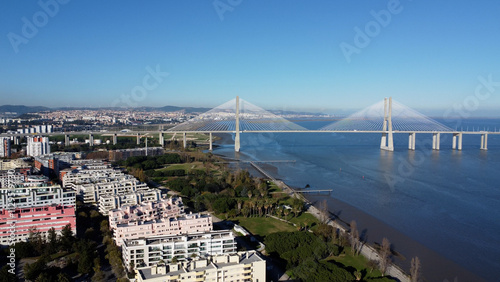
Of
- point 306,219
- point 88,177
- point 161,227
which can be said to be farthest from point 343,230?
point 88,177

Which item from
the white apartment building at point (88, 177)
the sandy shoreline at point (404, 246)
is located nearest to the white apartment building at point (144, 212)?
the white apartment building at point (88, 177)

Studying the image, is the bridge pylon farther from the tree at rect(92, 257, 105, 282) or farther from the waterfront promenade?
the tree at rect(92, 257, 105, 282)

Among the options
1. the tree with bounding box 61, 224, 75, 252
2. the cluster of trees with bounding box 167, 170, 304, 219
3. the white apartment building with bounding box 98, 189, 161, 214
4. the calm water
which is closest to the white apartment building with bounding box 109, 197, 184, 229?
the tree with bounding box 61, 224, 75, 252

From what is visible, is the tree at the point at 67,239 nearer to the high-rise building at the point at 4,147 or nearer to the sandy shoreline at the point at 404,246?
the sandy shoreline at the point at 404,246

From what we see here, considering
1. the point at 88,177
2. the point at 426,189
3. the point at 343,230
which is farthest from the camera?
the point at 426,189

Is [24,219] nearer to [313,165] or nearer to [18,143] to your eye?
[313,165]

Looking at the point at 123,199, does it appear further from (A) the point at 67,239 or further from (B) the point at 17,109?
(B) the point at 17,109
